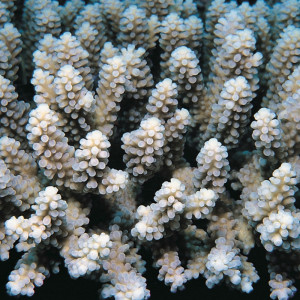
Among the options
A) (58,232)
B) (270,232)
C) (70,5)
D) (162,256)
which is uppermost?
(70,5)

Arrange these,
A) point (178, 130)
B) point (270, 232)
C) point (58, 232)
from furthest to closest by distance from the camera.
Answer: point (178, 130), point (58, 232), point (270, 232)

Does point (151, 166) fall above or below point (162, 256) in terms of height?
above

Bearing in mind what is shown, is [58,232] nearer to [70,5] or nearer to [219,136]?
[219,136]

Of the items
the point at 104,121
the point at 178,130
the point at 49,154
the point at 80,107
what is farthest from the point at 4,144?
the point at 178,130

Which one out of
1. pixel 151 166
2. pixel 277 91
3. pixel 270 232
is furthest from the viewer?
pixel 277 91

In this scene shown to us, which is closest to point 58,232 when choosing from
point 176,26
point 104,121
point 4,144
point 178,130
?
point 4,144

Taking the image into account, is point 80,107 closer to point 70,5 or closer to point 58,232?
point 58,232

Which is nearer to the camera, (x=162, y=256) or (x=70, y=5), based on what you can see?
(x=162, y=256)
